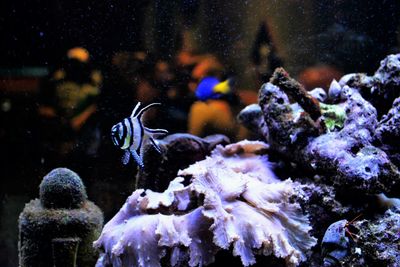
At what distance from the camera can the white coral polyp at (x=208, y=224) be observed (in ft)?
6.08

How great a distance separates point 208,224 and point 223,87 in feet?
6.40

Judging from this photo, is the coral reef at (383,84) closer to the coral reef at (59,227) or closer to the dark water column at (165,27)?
the dark water column at (165,27)

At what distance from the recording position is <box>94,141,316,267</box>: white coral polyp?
1.85 meters

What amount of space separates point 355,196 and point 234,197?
81cm

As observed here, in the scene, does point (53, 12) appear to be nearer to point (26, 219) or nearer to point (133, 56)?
point (133, 56)

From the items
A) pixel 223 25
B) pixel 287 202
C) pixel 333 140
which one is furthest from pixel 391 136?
pixel 223 25

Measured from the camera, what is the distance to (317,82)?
3.96 m

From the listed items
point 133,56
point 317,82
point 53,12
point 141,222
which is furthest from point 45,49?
point 317,82

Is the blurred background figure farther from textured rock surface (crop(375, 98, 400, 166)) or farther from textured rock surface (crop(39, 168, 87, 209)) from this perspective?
textured rock surface (crop(375, 98, 400, 166))

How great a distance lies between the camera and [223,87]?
11.9 feet

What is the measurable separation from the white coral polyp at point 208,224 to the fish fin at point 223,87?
1.38m

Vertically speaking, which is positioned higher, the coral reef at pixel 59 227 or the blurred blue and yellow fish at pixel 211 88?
the blurred blue and yellow fish at pixel 211 88

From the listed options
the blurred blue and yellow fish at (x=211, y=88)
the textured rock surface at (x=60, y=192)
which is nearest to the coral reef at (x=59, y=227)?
the textured rock surface at (x=60, y=192)

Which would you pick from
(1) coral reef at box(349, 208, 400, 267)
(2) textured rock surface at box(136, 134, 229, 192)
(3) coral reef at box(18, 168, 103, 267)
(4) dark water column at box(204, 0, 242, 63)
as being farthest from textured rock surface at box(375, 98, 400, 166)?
(3) coral reef at box(18, 168, 103, 267)
